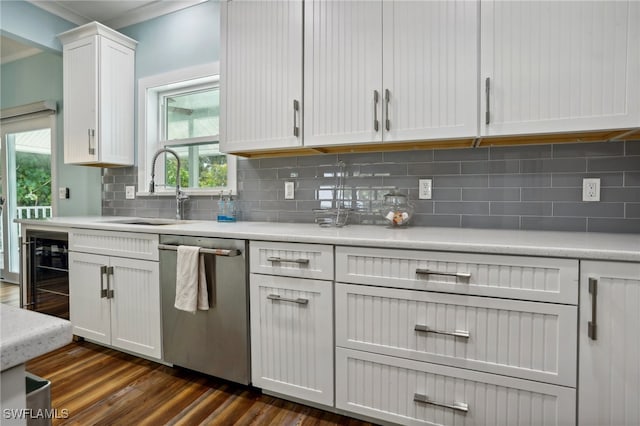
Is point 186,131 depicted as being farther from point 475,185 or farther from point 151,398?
point 475,185

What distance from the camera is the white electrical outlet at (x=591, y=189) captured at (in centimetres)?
172

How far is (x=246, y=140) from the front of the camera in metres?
2.18

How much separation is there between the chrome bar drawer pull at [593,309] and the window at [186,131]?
214 centimetres

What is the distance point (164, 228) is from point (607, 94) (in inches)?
87.9

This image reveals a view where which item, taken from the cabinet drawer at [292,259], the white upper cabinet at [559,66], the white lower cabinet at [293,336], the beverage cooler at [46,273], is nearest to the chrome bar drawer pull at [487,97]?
the white upper cabinet at [559,66]

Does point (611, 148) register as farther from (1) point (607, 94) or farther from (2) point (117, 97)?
(2) point (117, 97)

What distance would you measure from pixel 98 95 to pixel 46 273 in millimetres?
1426

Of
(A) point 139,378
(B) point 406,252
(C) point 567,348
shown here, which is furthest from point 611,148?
(A) point 139,378

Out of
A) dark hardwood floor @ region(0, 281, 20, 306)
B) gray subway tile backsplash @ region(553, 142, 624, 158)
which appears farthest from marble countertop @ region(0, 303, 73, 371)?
dark hardwood floor @ region(0, 281, 20, 306)

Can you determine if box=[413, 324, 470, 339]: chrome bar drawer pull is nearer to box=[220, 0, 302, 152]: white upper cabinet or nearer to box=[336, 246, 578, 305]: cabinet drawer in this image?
box=[336, 246, 578, 305]: cabinet drawer

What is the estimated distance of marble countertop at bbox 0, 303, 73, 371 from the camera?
0.41 meters

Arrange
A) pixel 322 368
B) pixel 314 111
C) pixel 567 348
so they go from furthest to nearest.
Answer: pixel 314 111, pixel 322 368, pixel 567 348

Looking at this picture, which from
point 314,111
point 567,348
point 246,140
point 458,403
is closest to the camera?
point 567,348

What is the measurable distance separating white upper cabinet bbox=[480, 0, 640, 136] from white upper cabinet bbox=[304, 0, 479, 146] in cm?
10
